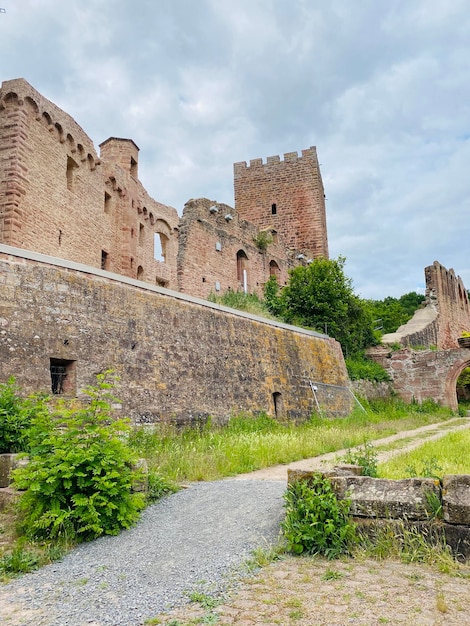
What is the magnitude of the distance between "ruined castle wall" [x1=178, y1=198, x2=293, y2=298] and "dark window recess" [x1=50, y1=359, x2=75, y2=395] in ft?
46.4

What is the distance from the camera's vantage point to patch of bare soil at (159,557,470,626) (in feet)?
10.5

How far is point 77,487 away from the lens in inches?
212

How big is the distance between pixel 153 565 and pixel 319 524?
1.43 m

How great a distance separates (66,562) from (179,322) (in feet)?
24.0

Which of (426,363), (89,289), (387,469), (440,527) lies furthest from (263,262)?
(440,527)

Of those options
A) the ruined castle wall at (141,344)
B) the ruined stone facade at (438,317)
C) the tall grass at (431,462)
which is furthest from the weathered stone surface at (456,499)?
the ruined stone facade at (438,317)

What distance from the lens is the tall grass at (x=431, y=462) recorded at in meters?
5.37

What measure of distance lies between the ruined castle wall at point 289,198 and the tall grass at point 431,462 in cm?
2601

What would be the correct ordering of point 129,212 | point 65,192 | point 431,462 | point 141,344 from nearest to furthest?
point 431,462, point 141,344, point 65,192, point 129,212

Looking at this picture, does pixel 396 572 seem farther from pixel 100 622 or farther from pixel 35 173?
pixel 35 173

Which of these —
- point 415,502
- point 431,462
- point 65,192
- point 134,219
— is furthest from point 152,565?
point 134,219

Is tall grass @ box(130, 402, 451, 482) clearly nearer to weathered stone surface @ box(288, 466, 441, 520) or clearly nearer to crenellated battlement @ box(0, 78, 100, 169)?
weathered stone surface @ box(288, 466, 441, 520)

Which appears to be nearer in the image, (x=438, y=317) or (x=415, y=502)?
(x=415, y=502)

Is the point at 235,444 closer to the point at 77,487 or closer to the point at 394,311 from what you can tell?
the point at 77,487
